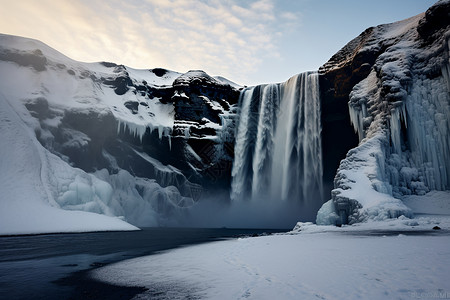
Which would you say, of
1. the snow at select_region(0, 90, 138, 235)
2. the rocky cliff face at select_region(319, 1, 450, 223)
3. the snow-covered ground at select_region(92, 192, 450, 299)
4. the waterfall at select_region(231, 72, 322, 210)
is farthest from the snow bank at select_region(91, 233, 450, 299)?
the waterfall at select_region(231, 72, 322, 210)

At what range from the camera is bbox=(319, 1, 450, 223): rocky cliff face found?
2247cm

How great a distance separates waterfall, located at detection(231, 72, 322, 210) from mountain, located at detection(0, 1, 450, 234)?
197mm

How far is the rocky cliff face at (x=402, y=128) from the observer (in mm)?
22469

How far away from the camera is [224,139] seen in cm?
5050

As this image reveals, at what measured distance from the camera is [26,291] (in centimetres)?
543

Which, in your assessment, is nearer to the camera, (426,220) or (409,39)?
(426,220)

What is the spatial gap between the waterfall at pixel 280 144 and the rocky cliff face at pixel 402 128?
10.6 m

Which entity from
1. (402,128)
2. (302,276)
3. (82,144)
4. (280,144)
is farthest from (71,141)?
(402,128)

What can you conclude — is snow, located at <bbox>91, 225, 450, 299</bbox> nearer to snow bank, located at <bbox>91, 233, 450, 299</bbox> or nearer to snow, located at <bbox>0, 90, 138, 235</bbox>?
snow bank, located at <bbox>91, 233, 450, 299</bbox>

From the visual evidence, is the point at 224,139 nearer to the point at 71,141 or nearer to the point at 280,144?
the point at 280,144

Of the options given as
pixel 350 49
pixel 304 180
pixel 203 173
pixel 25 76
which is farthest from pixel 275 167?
pixel 25 76

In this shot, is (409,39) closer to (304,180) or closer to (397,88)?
(397,88)

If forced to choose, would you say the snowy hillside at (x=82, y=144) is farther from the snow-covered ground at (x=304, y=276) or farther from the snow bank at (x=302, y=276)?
the snow-covered ground at (x=304, y=276)

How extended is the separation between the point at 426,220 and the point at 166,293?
20.7m
